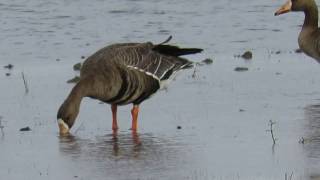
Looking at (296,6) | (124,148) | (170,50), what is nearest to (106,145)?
(124,148)

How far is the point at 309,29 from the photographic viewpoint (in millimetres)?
14922

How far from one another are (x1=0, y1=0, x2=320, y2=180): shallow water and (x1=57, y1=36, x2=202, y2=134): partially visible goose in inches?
11.8

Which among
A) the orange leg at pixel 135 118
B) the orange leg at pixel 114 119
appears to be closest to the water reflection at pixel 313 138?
the orange leg at pixel 135 118

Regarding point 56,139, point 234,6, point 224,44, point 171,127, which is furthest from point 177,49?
point 234,6

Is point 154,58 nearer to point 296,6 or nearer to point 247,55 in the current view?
point 247,55

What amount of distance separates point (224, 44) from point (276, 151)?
24.7 ft

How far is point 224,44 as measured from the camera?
16.8 metres

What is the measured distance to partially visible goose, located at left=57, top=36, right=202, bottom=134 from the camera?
33.4 feet

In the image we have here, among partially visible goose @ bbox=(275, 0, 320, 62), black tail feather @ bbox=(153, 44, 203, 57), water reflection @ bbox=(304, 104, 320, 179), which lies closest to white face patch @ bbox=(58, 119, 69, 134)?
Answer: black tail feather @ bbox=(153, 44, 203, 57)

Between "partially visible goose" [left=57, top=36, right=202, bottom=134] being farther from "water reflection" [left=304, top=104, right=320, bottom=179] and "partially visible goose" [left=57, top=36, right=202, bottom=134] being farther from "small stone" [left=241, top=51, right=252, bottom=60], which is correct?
"small stone" [left=241, top=51, right=252, bottom=60]

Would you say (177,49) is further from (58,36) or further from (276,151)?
(58,36)

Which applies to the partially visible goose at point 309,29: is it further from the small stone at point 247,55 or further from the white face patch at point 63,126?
the white face patch at point 63,126

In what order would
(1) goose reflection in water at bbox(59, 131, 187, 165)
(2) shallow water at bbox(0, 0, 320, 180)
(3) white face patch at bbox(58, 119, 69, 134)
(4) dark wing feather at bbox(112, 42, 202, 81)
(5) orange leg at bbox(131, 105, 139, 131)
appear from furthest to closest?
(4) dark wing feather at bbox(112, 42, 202, 81), (5) orange leg at bbox(131, 105, 139, 131), (3) white face patch at bbox(58, 119, 69, 134), (1) goose reflection in water at bbox(59, 131, 187, 165), (2) shallow water at bbox(0, 0, 320, 180)

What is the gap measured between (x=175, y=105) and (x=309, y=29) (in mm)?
3787
